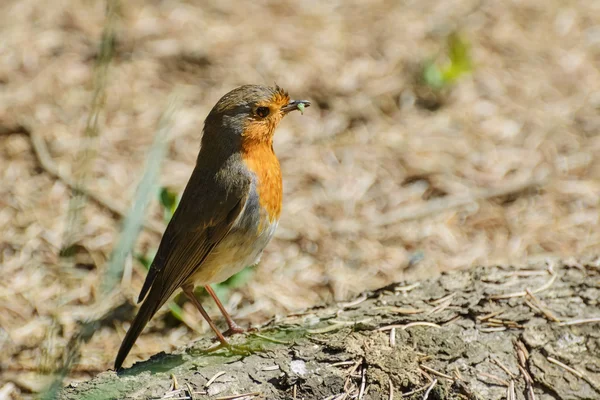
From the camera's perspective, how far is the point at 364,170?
5754 mm

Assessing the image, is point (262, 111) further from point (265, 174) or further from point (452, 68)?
point (452, 68)

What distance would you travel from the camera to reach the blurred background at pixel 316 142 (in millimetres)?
4598

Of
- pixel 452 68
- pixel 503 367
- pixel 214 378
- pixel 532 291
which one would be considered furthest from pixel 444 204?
pixel 214 378

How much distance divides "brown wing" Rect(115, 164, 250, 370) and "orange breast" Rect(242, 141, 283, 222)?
0.29 ft

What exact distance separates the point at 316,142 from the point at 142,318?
285 centimetres

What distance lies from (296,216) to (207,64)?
2.00 m

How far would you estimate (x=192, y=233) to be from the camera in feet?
12.2

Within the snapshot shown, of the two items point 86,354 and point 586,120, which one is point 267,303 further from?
point 586,120

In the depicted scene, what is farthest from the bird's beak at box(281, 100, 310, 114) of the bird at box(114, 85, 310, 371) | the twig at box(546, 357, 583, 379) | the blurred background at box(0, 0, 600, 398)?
the twig at box(546, 357, 583, 379)

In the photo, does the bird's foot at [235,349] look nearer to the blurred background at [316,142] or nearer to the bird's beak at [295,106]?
the blurred background at [316,142]

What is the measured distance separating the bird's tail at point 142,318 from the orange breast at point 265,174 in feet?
2.37

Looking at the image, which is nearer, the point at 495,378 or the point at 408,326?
the point at 495,378

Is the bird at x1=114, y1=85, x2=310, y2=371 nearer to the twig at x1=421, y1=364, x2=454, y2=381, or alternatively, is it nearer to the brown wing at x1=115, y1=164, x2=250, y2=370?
the brown wing at x1=115, y1=164, x2=250, y2=370

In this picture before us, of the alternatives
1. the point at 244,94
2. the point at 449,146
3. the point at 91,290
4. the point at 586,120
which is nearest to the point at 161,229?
the point at 91,290
